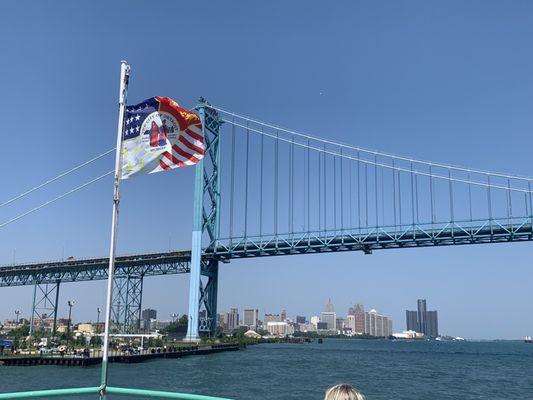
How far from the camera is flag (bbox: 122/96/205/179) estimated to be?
675 centimetres

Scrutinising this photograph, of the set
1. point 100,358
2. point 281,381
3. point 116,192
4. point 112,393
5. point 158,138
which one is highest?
point 158,138

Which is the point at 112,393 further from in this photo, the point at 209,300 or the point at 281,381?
the point at 209,300

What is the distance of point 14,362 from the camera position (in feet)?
124

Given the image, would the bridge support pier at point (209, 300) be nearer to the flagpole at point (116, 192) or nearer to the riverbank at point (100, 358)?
the riverbank at point (100, 358)

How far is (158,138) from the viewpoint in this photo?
6.88m

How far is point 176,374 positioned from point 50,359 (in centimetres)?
1135

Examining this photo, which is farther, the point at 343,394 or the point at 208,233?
the point at 208,233

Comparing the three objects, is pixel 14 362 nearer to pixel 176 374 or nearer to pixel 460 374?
pixel 176 374

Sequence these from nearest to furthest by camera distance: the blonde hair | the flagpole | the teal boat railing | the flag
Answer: the blonde hair, the teal boat railing, the flagpole, the flag

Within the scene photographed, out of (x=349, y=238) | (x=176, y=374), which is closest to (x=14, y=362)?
(x=176, y=374)

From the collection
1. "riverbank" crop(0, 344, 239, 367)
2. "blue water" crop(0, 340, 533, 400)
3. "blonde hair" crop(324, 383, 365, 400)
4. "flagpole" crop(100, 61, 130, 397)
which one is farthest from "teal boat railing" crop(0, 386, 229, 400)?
"riverbank" crop(0, 344, 239, 367)

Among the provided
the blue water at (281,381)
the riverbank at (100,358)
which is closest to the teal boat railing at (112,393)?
the blue water at (281,381)

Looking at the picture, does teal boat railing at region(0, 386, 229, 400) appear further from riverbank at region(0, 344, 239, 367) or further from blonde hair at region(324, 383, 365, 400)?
riverbank at region(0, 344, 239, 367)

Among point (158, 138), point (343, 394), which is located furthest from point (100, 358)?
point (343, 394)
